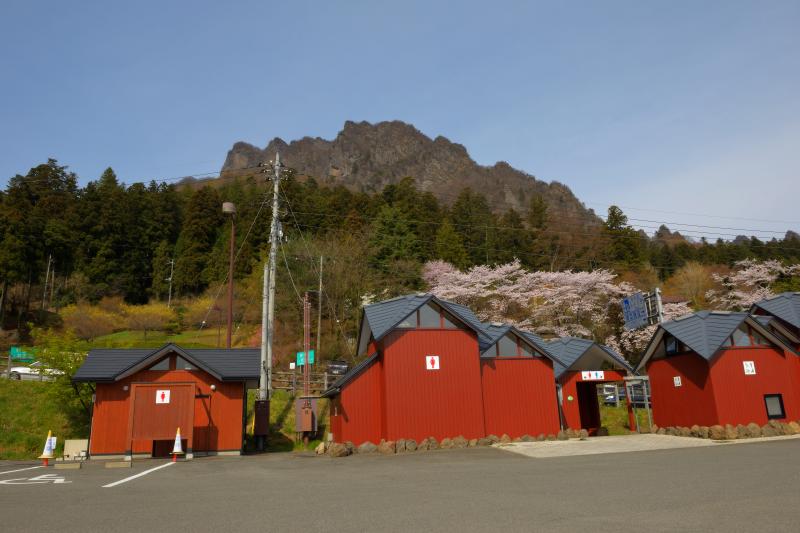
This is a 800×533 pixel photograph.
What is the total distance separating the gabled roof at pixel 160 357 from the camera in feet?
63.0

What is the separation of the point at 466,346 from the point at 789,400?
14.4 meters

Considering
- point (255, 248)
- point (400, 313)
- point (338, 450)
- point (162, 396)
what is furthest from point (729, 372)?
point (255, 248)

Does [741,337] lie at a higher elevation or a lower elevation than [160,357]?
higher

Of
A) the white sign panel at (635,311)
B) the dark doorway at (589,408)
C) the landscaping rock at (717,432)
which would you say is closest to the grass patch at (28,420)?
the dark doorway at (589,408)

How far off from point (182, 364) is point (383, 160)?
12708 cm

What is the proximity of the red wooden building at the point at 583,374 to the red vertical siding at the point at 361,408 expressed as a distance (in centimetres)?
1030

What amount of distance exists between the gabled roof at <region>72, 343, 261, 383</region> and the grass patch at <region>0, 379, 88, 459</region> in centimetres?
447

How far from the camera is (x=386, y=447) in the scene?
63.7 feet

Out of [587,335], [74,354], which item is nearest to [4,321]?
[74,354]

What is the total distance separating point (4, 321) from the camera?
151 ft

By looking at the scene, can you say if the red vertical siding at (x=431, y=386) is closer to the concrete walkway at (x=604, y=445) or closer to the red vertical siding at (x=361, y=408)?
the red vertical siding at (x=361, y=408)

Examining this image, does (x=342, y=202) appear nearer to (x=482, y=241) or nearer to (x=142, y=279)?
(x=482, y=241)

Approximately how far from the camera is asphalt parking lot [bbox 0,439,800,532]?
Answer: 22.4ft

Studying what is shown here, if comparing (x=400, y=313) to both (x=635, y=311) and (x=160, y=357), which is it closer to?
(x=160, y=357)
